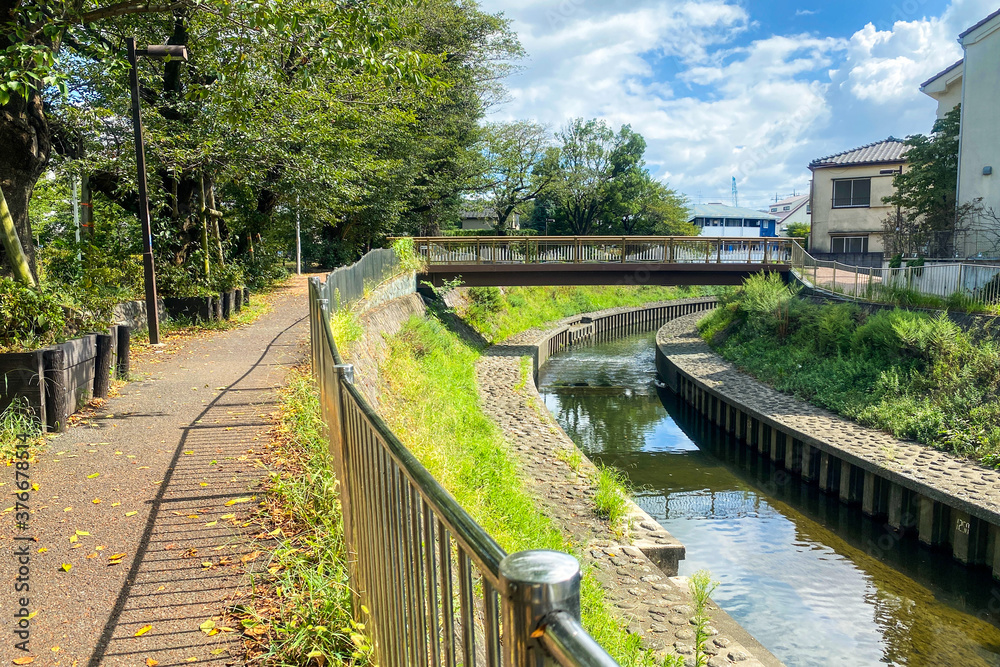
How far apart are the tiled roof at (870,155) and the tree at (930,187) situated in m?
8.47

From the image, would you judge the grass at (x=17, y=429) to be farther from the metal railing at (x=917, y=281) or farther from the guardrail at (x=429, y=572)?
the metal railing at (x=917, y=281)

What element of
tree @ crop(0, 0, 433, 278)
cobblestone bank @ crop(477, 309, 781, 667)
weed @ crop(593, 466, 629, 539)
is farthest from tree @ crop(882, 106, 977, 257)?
tree @ crop(0, 0, 433, 278)

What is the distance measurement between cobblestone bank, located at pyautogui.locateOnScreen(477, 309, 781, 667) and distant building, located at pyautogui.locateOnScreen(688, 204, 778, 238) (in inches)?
2659

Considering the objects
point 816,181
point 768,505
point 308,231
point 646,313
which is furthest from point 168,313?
point 816,181

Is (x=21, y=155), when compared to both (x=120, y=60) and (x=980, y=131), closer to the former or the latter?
(x=120, y=60)

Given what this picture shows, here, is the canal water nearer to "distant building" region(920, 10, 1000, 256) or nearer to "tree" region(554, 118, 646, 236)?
→ "distant building" region(920, 10, 1000, 256)

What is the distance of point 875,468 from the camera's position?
12.5 m

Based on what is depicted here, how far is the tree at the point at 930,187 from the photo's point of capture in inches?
1033

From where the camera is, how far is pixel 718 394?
19516 millimetres

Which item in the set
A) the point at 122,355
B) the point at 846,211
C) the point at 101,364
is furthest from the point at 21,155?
the point at 846,211

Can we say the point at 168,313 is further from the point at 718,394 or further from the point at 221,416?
the point at 718,394

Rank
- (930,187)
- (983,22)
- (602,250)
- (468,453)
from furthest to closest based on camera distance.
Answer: (930,187), (602,250), (983,22), (468,453)

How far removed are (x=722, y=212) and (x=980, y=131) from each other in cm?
6307

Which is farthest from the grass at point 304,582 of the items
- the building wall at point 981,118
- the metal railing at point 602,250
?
the building wall at point 981,118
